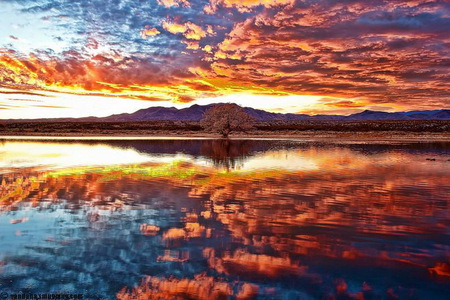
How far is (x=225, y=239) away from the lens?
9.44 m

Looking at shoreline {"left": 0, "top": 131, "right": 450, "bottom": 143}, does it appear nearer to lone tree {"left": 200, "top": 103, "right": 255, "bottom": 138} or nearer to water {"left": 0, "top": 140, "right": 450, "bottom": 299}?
lone tree {"left": 200, "top": 103, "right": 255, "bottom": 138}

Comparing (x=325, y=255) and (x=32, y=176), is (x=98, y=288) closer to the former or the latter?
(x=325, y=255)

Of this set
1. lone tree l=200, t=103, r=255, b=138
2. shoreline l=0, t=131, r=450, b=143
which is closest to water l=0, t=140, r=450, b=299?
shoreline l=0, t=131, r=450, b=143

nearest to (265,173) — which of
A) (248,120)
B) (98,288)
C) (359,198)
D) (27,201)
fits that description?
(359,198)

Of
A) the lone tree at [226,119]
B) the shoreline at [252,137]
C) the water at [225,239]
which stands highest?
the lone tree at [226,119]

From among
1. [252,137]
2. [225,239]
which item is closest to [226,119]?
[252,137]

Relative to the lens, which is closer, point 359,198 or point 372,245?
point 372,245

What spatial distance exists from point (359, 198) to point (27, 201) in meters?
12.4

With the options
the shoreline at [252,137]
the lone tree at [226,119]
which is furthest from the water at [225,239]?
the lone tree at [226,119]

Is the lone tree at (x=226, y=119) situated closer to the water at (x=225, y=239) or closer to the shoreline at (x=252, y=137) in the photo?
the shoreline at (x=252, y=137)

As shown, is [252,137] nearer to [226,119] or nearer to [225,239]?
[226,119]

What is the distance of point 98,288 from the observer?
668cm

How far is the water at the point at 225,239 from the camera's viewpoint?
22.4ft

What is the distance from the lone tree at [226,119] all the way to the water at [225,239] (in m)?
52.4
